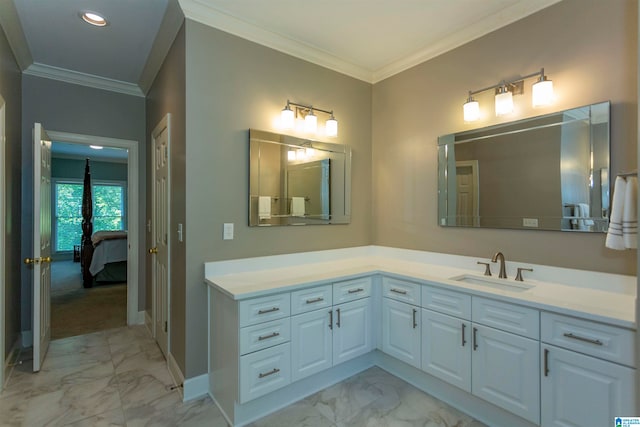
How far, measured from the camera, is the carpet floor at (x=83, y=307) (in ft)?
11.7

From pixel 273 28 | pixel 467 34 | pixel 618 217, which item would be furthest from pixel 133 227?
pixel 618 217

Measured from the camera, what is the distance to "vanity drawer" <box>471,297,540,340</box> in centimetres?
170

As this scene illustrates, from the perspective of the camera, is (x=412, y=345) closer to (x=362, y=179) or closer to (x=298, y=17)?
(x=362, y=179)

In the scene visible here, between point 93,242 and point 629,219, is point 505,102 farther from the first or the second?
point 93,242

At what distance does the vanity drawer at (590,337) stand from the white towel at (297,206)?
1.83m

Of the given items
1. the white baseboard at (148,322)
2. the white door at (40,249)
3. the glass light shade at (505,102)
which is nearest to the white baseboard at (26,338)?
the white door at (40,249)

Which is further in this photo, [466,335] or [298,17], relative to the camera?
[298,17]

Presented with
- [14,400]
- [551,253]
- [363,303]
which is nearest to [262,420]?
[363,303]

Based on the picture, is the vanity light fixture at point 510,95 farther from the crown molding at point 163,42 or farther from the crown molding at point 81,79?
the crown molding at point 81,79

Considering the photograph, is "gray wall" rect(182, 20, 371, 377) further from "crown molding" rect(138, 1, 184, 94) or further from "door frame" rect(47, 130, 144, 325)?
"door frame" rect(47, 130, 144, 325)

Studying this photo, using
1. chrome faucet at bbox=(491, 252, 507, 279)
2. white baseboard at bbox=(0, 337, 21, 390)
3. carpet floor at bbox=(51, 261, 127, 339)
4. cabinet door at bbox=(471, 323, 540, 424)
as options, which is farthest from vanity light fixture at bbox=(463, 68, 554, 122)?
carpet floor at bbox=(51, 261, 127, 339)

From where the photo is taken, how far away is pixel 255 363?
1.94m

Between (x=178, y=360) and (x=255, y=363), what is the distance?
0.83 meters

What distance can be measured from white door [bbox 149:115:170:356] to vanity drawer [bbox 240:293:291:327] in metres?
1.04
